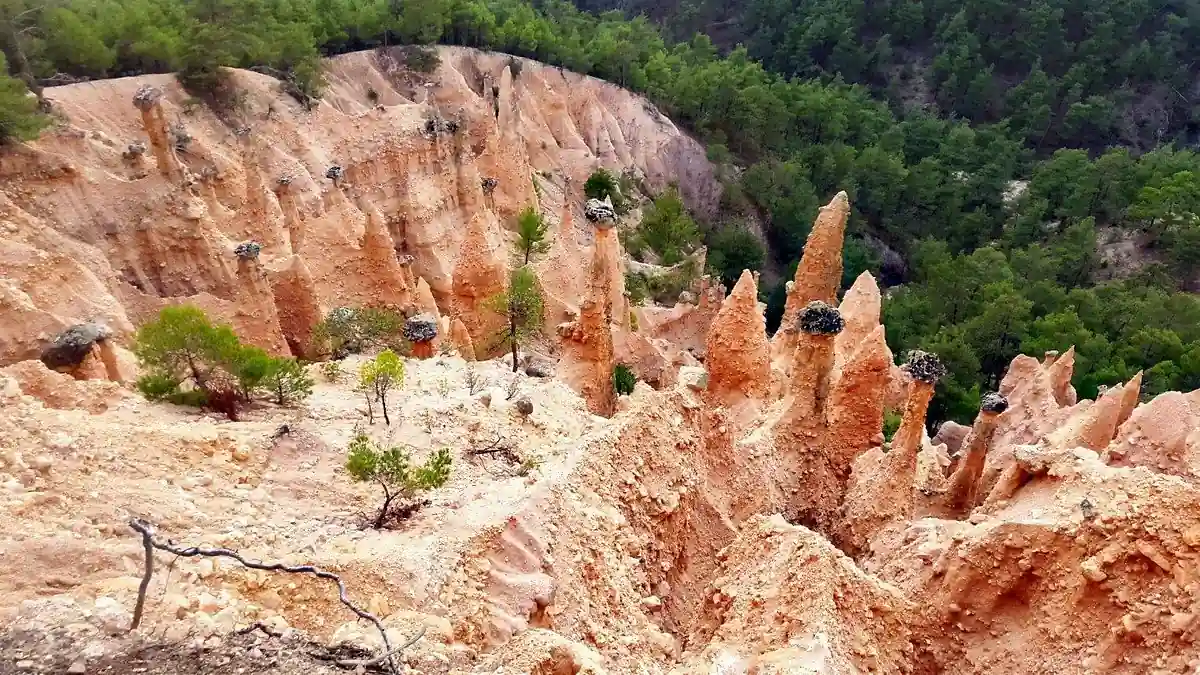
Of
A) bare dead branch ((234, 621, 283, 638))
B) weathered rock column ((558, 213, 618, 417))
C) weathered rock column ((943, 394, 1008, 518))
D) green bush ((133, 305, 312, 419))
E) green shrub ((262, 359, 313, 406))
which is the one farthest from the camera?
weathered rock column ((558, 213, 618, 417))

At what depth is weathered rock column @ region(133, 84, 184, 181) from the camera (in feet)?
60.5

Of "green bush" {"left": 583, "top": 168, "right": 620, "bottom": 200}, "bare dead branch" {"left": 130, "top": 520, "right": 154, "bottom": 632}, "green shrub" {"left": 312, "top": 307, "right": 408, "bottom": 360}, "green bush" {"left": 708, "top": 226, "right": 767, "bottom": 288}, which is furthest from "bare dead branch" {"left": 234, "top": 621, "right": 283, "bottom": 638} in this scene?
"green bush" {"left": 708, "top": 226, "right": 767, "bottom": 288}

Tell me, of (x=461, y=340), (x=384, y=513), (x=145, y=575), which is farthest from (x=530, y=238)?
(x=145, y=575)

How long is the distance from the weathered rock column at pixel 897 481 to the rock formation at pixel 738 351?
3154mm

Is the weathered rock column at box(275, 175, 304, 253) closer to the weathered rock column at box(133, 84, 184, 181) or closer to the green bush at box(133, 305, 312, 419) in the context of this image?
the weathered rock column at box(133, 84, 184, 181)

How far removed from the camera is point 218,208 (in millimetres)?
21422

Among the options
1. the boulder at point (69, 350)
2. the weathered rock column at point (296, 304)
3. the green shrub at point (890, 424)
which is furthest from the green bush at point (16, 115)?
the green shrub at point (890, 424)

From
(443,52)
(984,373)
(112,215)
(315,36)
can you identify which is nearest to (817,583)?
(112,215)

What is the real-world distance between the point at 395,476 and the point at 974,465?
11106mm

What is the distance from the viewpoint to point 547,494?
28.1 feet

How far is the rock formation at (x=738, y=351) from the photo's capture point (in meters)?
16.1

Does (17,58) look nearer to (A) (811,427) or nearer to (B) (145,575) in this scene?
(A) (811,427)

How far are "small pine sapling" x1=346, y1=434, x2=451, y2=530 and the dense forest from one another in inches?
559

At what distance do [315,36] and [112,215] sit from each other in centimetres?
2332
